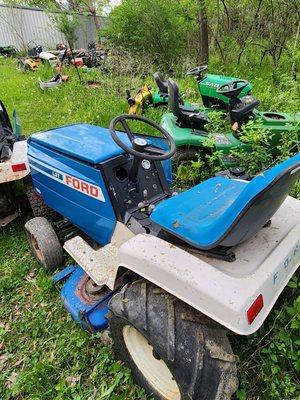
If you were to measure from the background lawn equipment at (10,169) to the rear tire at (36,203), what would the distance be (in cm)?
13

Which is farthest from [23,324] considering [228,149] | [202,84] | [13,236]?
[202,84]

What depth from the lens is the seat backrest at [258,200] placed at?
1.27 m

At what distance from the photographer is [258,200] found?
1324mm

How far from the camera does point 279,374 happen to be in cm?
187

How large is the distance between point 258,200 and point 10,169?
2418mm

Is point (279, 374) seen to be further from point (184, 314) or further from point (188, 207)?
point (188, 207)

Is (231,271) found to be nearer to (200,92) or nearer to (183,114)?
(183,114)

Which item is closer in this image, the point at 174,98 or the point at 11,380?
the point at 11,380

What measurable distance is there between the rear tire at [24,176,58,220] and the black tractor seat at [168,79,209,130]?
6.35ft

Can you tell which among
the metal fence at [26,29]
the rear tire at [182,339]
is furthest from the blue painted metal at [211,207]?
the metal fence at [26,29]

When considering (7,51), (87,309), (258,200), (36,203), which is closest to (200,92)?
(36,203)

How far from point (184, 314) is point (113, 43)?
33.0ft

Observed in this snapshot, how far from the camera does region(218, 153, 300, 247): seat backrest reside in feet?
4.16

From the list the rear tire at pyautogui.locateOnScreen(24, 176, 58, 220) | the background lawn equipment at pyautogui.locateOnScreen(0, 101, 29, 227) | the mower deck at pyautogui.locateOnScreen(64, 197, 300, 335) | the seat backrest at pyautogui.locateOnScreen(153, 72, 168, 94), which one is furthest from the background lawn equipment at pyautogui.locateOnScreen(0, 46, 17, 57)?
the mower deck at pyautogui.locateOnScreen(64, 197, 300, 335)
